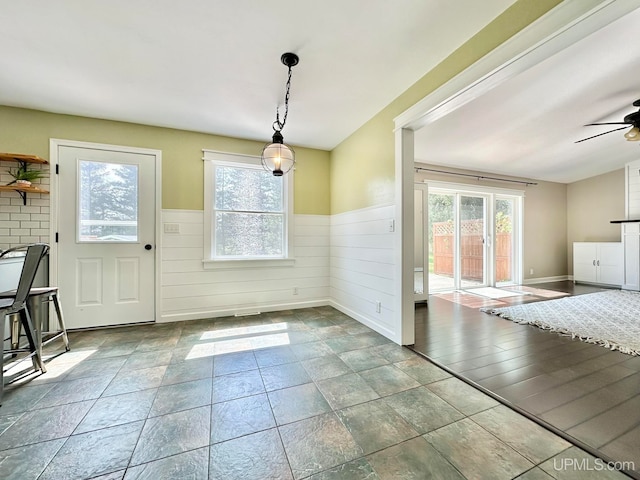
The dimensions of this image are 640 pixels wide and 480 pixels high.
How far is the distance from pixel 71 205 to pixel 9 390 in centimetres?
203

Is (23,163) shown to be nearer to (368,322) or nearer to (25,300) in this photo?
(25,300)

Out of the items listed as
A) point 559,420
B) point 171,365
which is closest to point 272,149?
point 171,365

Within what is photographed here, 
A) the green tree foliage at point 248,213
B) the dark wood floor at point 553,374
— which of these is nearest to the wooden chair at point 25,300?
the green tree foliage at point 248,213

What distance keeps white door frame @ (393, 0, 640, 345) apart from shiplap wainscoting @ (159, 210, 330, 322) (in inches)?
67.0

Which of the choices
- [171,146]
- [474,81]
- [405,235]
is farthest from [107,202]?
[474,81]

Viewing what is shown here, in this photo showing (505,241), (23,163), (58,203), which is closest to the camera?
(23,163)

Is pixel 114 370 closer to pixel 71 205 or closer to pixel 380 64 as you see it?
pixel 71 205

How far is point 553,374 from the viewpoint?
2.06 meters

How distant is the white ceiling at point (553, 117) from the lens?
2611 mm

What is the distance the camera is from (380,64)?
2238 millimetres

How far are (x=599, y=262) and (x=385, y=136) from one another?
6.64m

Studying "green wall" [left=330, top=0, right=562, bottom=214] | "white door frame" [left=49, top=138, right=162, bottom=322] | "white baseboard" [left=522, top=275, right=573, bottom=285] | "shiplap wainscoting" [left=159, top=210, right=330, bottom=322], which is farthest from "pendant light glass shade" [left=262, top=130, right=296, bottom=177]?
"white baseboard" [left=522, top=275, right=573, bottom=285]

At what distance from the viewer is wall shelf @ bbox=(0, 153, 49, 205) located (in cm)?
270

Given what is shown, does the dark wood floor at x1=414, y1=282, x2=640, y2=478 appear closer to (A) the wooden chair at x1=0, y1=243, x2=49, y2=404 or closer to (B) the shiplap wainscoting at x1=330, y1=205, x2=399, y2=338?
(B) the shiplap wainscoting at x1=330, y1=205, x2=399, y2=338
